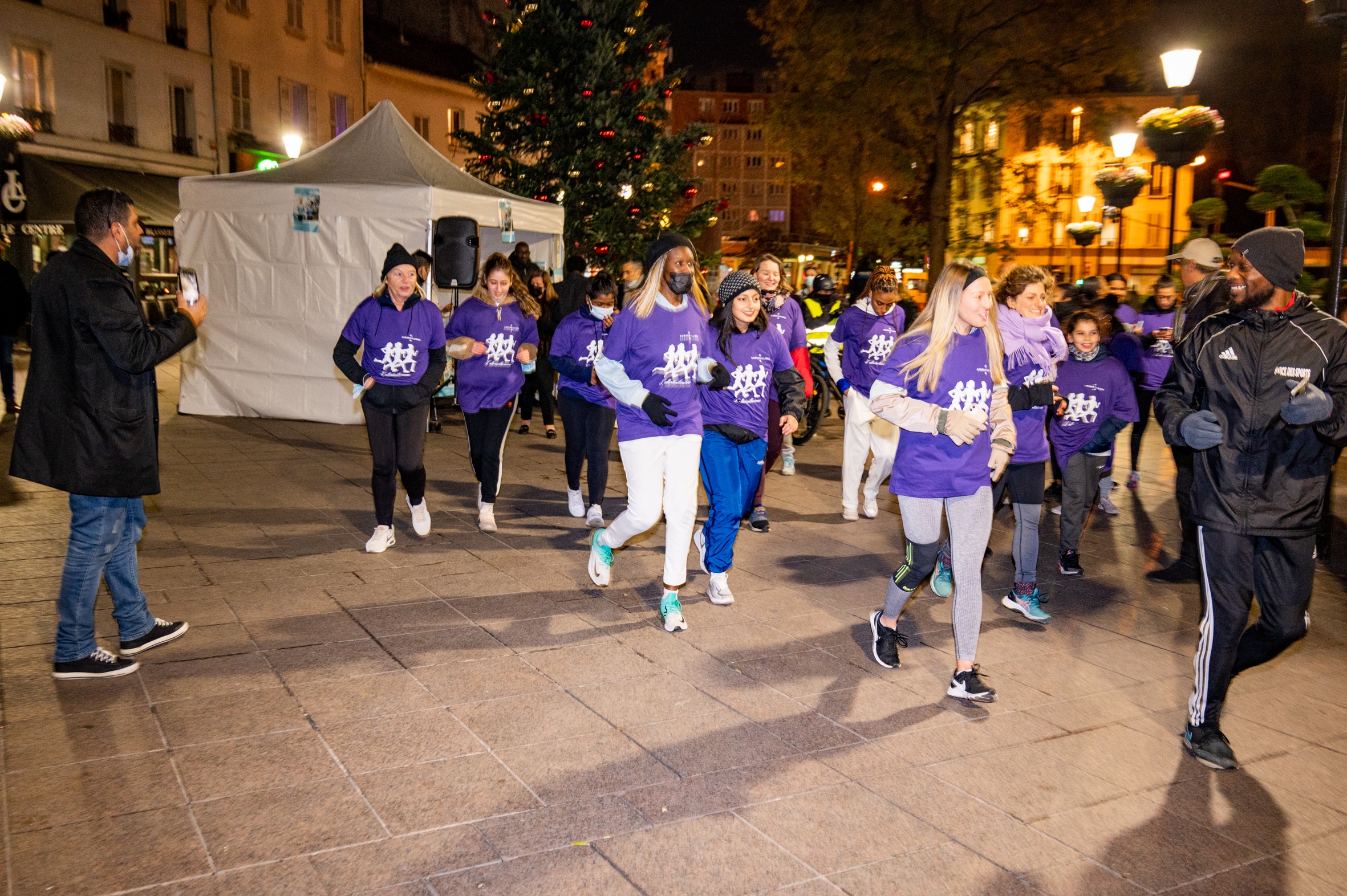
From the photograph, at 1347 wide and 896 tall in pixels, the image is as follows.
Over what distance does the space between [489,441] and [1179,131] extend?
776 cm

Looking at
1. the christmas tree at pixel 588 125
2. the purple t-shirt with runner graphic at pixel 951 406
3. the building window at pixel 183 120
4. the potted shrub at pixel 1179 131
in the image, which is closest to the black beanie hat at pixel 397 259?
the purple t-shirt with runner graphic at pixel 951 406

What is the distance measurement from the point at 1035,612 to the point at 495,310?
434cm

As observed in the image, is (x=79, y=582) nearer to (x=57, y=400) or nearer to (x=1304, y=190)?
(x=57, y=400)

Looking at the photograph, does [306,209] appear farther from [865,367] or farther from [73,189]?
[73,189]

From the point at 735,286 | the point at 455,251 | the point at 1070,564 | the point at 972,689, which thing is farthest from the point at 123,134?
the point at 972,689

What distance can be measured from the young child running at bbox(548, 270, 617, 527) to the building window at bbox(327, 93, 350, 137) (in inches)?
1206

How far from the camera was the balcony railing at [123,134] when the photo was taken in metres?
28.1

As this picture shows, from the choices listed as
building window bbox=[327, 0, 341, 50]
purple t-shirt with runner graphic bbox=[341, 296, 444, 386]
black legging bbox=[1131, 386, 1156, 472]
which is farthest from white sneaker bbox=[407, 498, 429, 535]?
building window bbox=[327, 0, 341, 50]

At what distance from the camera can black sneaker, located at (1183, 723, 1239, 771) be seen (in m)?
4.18

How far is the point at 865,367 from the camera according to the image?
8688 mm

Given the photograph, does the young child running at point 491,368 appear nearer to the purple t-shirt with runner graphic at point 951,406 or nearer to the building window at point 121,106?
the purple t-shirt with runner graphic at point 951,406

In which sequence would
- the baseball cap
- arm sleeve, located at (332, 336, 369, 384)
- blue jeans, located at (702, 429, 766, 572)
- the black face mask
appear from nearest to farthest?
the black face mask
blue jeans, located at (702, 429, 766, 572)
arm sleeve, located at (332, 336, 369, 384)
the baseball cap

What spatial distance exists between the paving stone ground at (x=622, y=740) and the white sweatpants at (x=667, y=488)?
0.45 m

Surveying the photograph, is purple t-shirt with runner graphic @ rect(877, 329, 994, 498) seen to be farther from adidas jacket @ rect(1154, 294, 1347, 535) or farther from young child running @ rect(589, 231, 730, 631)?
young child running @ rect(589, 231, 730, 631)
